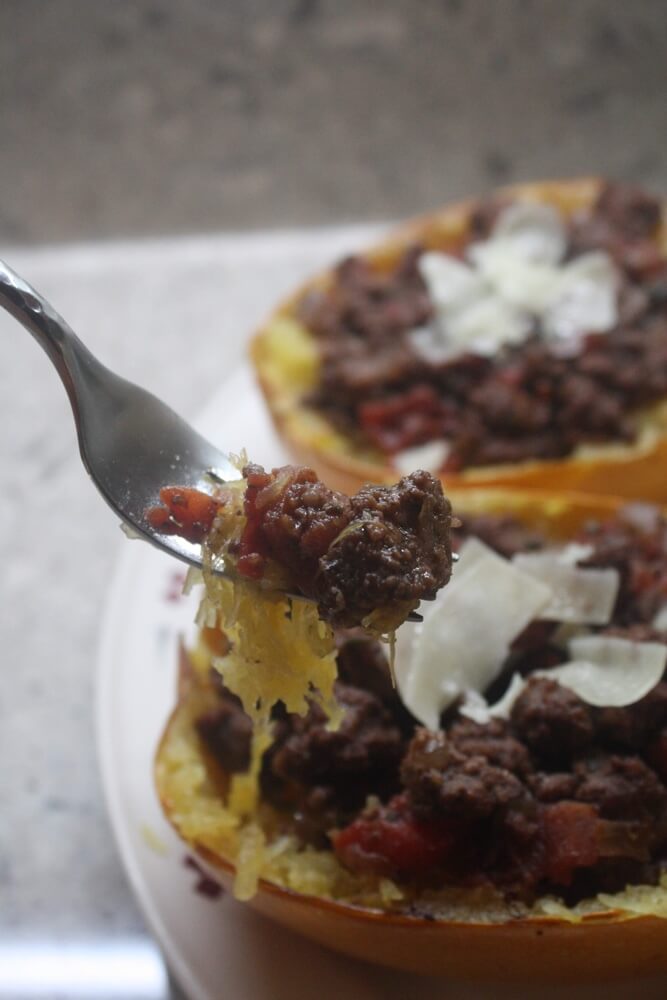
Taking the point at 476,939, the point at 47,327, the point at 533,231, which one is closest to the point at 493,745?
the point at 476,939

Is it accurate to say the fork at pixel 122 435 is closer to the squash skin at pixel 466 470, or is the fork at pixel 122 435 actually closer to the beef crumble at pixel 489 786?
the beef crumble at pixel 489 786

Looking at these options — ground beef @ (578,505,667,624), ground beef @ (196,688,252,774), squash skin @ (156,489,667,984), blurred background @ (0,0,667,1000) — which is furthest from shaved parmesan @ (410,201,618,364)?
squash skin @ (156,489,667,984)

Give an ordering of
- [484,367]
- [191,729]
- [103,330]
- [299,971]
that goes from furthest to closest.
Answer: [103,330] → [484,367] → [191,729] → [299,971]

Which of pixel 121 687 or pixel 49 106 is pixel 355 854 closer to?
pixel 121 687

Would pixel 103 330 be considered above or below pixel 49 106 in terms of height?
below

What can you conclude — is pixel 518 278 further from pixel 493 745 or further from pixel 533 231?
pixel 493 745

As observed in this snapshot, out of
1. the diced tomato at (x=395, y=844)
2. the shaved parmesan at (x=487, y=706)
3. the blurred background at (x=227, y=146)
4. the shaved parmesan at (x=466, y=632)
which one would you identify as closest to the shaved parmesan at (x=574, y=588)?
the shaved parmesan at (x=466, y=632)

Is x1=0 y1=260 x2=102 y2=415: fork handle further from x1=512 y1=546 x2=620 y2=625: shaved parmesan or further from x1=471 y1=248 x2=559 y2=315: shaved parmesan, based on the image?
x1=471 y1=248 x2=559 y2=315: shaved parmesan

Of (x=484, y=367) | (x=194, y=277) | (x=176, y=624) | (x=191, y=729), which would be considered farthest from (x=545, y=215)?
(x=191, y=729)
